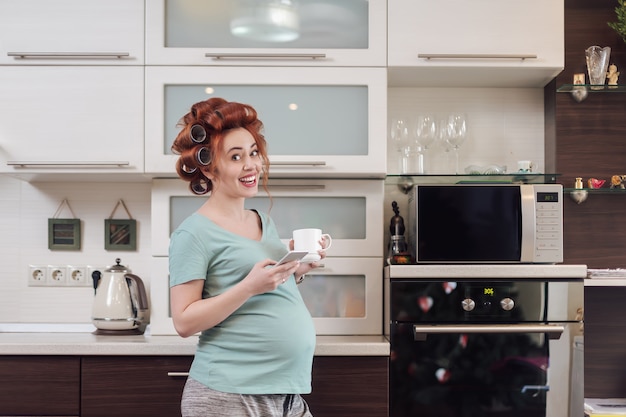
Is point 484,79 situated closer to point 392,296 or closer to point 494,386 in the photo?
point 392,296

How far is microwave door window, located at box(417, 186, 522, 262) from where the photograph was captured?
2547mm

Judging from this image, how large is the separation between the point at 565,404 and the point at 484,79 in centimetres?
121

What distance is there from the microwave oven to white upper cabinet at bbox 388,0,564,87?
46cm

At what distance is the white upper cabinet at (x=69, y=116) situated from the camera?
8.73 ft

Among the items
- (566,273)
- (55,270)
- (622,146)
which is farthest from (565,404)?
(55,270)

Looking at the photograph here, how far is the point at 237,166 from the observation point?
1859 millimetres

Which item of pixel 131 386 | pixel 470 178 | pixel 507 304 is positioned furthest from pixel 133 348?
pixel 470 178

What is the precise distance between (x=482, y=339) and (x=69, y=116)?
1.61m

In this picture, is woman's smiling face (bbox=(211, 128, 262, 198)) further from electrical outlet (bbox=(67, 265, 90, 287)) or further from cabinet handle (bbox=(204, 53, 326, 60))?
electrical outlet (bbox=(67, 265, 90, 287))

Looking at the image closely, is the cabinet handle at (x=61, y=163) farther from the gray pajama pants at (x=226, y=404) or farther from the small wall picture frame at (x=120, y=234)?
the gray pajama pants at (x=226, y=404)

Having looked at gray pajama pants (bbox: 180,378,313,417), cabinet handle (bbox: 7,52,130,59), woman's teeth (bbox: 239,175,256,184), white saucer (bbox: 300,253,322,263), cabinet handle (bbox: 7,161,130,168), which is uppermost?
cabinet handle (bbox: 7,52,130,59)

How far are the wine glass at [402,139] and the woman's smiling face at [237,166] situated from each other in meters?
1.08

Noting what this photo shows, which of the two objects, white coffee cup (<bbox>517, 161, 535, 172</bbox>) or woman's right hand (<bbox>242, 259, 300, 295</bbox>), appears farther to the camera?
white coffee cup (<bbox>517, 161, 535, 172</bbox>)

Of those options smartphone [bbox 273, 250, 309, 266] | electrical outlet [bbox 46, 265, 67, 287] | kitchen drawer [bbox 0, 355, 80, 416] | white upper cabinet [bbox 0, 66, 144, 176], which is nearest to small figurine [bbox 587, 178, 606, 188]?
smartphone [bbox 273, 250, 309, 266]
